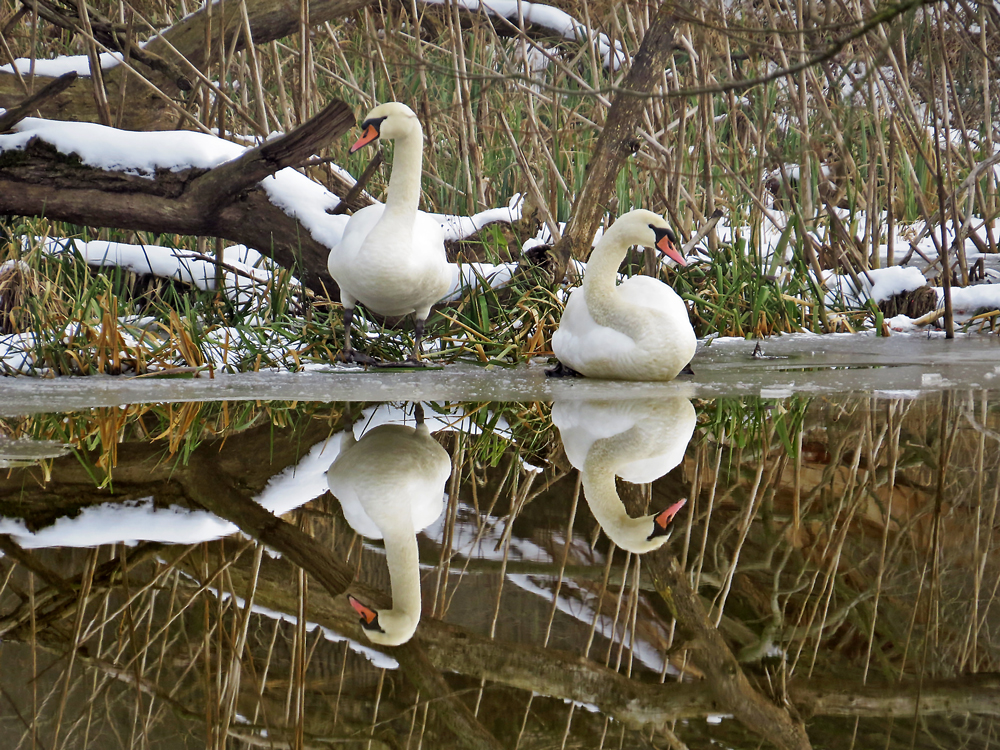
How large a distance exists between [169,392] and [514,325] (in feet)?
6.82

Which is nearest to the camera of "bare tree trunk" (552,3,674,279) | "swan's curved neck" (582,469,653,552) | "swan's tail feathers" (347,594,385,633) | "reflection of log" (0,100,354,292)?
"swan's tail feathers" (347,594,385,633)

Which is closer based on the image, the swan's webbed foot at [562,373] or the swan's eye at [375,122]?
the swan's webbed foot at [562,373]

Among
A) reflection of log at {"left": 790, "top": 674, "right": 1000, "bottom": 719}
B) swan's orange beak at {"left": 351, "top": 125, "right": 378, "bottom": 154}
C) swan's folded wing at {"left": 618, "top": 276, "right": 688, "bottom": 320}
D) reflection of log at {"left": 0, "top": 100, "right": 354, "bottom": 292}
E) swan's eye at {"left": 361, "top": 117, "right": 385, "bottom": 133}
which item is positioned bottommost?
reflection of log at {"left": 790, "top": 674, "right": 1000, "bottom": 719}

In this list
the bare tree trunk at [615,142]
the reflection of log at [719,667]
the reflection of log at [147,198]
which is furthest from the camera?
the bare tree trunk at [615,142]

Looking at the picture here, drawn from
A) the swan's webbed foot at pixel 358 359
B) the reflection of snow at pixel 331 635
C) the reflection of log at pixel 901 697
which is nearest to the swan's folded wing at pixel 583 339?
the swan's webbed foot at pixel 358 359

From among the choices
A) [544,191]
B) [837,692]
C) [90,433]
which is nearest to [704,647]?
[837,692]

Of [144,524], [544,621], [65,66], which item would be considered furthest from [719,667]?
[65,66]

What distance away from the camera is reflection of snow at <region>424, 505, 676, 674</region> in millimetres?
1412

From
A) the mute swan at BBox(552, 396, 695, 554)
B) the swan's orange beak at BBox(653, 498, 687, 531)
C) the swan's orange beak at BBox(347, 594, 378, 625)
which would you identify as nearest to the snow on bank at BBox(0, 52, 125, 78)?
the mute swan at BBox(552, 396, 695, 554)

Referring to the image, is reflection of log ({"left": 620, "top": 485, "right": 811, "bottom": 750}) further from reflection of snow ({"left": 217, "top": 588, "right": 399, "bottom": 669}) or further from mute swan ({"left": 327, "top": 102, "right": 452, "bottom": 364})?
mute swan ({"left": 327, "top": 102, "right": 452, "bottom": 364})

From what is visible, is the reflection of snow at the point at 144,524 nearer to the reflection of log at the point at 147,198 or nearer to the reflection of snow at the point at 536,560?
the reflection of snow at the point at 536,560

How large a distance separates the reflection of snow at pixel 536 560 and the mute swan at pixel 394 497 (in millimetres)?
78

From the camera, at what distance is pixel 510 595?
1608mm

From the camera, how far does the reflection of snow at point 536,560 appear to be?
4.63 feet
